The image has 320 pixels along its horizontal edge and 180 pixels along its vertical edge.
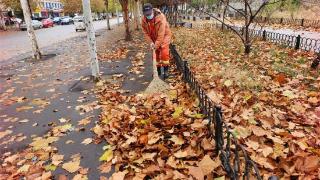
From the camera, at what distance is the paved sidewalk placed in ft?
14.3

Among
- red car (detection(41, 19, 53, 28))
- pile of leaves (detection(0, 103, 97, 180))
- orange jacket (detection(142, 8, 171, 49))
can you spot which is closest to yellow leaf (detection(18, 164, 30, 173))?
pile of leaves (detection(0, 103, 97, 180))

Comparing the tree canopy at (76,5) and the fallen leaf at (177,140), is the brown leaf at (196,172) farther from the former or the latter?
the tree canopy at (76,5)

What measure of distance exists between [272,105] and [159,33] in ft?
9.82

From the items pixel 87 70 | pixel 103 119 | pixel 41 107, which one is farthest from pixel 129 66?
pixel 103 119

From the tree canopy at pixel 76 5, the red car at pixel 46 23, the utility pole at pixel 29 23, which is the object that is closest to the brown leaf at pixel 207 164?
the utility pole at pixel 29 23

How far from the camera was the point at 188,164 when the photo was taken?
3.51 metres

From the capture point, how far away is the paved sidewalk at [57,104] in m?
4.36

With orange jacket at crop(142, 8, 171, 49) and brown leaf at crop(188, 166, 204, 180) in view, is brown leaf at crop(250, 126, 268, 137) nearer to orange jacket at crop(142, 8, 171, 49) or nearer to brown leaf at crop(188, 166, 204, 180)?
brown leaf at crop(188, 166, 204, 180)

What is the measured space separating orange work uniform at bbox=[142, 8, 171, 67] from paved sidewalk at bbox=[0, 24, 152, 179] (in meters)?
0.79

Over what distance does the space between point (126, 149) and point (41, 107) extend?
9.49ft

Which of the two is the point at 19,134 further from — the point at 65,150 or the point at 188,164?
the point at 188,164

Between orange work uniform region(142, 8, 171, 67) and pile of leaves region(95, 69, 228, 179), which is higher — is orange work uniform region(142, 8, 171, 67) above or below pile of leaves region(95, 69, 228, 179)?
above

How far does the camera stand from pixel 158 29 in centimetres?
687

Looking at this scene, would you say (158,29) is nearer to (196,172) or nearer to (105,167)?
(105,167)
